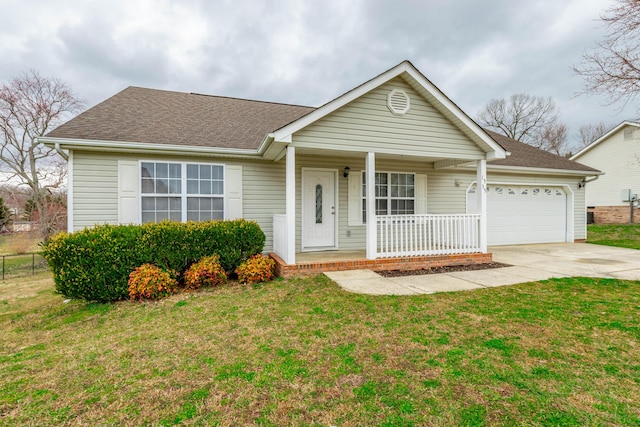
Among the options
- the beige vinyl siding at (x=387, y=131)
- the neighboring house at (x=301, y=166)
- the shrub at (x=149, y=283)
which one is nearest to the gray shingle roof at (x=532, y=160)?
the neighboring house at (x=301, y=166)

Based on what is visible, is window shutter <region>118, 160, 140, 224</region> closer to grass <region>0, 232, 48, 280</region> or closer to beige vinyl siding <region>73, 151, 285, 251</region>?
beige vinyl siding <region>73, 151, 285, 251</region>

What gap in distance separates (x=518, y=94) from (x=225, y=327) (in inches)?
1238

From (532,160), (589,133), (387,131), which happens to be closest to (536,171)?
(532,160)

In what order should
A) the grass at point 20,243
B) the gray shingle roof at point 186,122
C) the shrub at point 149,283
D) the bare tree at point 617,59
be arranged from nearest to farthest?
the shrub at point 149,283 < the gray shingle roof at point 186,122 < the bare tree at point 617,59 < the grass at point 20,243

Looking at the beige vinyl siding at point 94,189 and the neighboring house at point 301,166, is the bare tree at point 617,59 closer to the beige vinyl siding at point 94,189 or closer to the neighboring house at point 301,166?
the neighboring house at point 301,166

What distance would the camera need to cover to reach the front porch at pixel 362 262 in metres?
6.08

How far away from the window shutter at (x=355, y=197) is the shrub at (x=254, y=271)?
3.21m

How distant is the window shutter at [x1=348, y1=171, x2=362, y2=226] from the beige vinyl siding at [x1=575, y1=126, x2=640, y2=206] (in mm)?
18000

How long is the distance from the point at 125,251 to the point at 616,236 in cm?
1773

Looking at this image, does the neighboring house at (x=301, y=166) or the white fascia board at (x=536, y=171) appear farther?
the white fascia board at (x=536, y=171)

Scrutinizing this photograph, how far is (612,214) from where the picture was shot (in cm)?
1770

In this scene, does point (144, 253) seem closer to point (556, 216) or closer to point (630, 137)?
point (556, 216)

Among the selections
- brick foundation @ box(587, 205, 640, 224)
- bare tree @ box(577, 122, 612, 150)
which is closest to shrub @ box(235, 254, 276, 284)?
brick foundation @ box(587, 205, 640, 224)

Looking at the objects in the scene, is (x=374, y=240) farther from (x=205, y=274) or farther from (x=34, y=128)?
(x=34, y=128)
